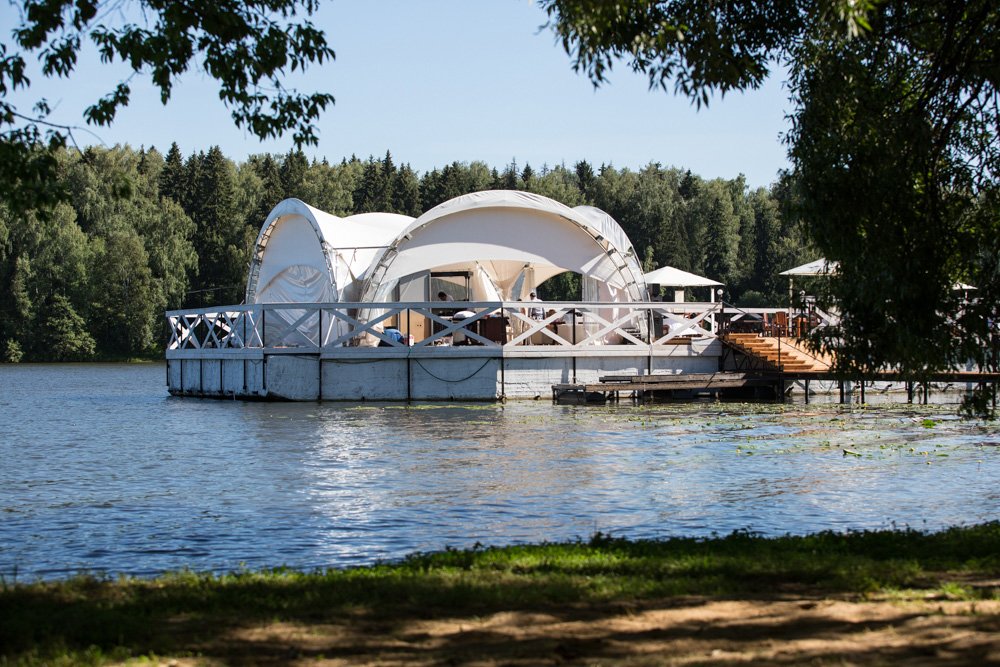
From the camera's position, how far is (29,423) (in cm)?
2423

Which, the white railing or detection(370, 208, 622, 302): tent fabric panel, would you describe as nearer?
the white railing

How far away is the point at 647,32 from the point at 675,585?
181 inches

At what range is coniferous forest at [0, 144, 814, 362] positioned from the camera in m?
67.8

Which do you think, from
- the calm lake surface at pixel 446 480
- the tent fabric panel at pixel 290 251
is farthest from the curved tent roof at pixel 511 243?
the calm lake surface at pixel 446 480

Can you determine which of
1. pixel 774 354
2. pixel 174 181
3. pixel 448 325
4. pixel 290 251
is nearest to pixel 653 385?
pixel 774 354

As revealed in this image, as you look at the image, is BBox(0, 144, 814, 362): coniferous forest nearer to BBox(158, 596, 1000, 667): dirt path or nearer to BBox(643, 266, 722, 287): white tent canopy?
BBox(643, 266, 722, 287): white tent canopy

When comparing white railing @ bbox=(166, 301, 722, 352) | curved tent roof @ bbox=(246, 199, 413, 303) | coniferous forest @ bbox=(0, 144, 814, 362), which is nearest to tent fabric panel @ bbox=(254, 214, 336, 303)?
curved tent roof @ bbox=(246, 199, 413, 303)

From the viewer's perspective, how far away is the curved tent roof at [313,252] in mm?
31391

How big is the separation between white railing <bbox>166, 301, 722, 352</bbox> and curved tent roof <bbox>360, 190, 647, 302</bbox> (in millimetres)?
987

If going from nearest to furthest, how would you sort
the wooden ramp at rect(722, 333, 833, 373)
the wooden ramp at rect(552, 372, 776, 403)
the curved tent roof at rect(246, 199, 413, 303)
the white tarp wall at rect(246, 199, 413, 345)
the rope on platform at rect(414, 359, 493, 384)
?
→ the wooden ramp at rect(552, 372, 776, 403)
the rope on platform at rect(414, 359, 493, 384)
the wooden ramp at rect(722, 333, 833, 373)
the white tarp wall at rect(246, 199, 413, 345)
the curved tent roof at rect(246, 199, 413, 303)

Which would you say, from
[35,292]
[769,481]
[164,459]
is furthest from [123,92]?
[35,292]

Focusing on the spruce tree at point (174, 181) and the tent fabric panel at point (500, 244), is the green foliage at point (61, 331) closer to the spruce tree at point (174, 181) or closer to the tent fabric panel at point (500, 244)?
the spruce tree at point (174, 181)

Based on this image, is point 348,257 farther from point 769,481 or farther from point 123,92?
point 123,92

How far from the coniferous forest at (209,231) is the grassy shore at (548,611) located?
47.5 metres
